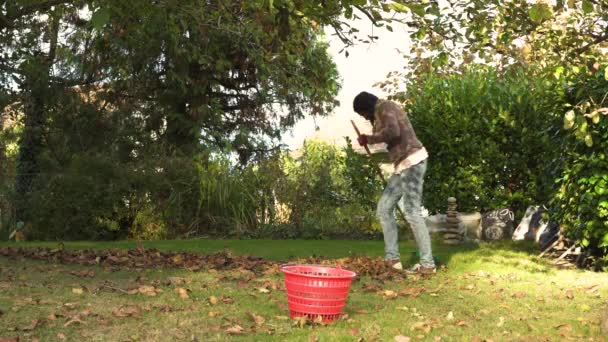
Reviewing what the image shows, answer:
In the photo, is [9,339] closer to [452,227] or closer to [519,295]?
[519,295]

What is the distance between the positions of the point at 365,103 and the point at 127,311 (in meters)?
3.90

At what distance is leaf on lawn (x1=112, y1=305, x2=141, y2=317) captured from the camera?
5148 mm

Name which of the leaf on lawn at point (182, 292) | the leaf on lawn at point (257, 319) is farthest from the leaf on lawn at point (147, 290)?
the leaf on lawn at point (257, 319)

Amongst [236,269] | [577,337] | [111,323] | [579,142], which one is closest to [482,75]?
[579,142]

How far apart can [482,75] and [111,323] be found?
30.1 feet

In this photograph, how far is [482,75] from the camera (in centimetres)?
1234

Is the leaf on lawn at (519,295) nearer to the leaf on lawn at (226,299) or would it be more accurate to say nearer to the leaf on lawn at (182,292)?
the leaf on lawn at (226,299)

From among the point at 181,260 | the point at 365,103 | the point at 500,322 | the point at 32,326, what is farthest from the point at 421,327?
the point at 181,260

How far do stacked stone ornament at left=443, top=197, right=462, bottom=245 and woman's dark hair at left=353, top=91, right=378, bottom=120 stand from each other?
313cm

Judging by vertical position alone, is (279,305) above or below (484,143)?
below

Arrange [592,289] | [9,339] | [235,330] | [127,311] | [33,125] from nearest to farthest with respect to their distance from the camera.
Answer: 1. [9,339]
2. [235,330]
3. [127,311]
4. [592,289]
5. [33,125]

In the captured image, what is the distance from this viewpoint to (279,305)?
223 inches

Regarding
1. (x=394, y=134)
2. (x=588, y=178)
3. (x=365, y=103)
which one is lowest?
(x=588, y=178)

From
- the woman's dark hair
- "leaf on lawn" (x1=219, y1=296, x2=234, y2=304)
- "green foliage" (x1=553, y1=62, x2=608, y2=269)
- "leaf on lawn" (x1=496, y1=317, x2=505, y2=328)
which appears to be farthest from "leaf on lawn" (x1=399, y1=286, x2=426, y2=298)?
"green foliage" (x1=553, y1=62, x2=608, y2=269)
